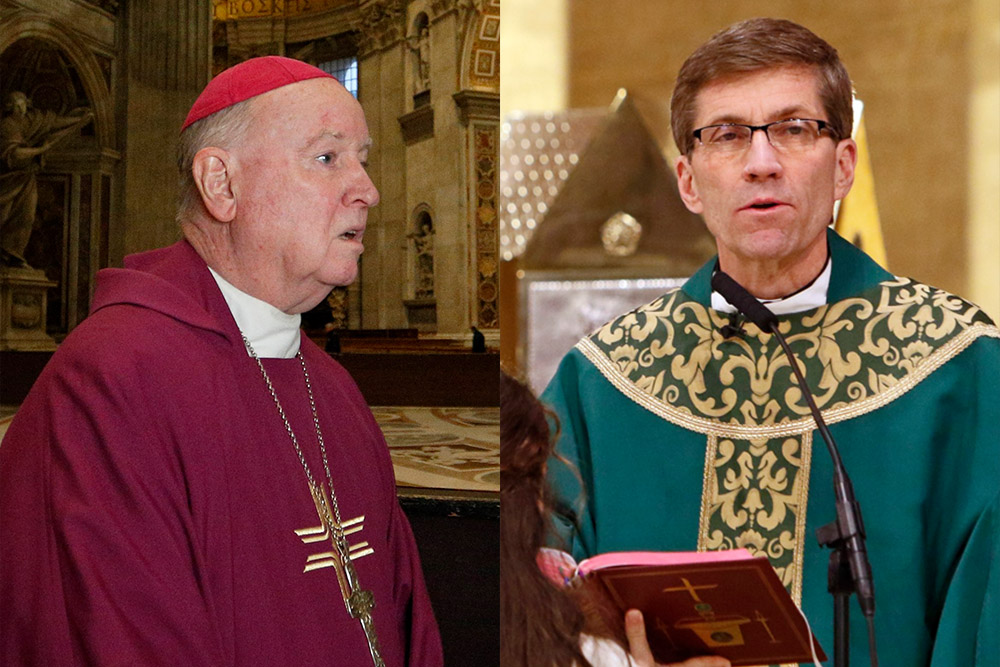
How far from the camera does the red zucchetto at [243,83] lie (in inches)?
85.7

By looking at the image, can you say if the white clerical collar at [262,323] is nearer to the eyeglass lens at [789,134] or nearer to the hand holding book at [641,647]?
the hand holding book at [641,647]

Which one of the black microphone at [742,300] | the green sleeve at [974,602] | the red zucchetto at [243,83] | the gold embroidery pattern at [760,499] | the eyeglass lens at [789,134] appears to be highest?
the red zucchetto at [243,83]

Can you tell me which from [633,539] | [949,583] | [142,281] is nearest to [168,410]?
[142,281]

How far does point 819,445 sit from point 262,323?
4.07ft

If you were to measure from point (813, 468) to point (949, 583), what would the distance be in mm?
346

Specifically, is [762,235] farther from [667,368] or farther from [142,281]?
[142,281]

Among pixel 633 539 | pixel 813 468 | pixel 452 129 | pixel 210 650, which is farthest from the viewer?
pixel 452 129

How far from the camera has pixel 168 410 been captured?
191 centimetres

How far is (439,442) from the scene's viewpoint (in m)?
3.45

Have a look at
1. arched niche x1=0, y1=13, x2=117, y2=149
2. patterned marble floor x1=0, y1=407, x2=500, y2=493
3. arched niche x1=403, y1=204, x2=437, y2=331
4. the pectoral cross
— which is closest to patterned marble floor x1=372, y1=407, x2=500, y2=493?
patterned marble floor x1=0, y1=407, x2=500, y2=493

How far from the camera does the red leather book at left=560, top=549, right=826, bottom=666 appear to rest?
209 centimetres

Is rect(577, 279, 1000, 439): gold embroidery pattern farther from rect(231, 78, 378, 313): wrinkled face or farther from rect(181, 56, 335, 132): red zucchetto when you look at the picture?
rect(181, 56, 335, 132): red zucchetto

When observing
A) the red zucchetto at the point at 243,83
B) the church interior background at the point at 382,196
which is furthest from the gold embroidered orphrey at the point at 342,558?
the church interior background at the point at 382,196

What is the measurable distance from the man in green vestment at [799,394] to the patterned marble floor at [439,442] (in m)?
1.06
